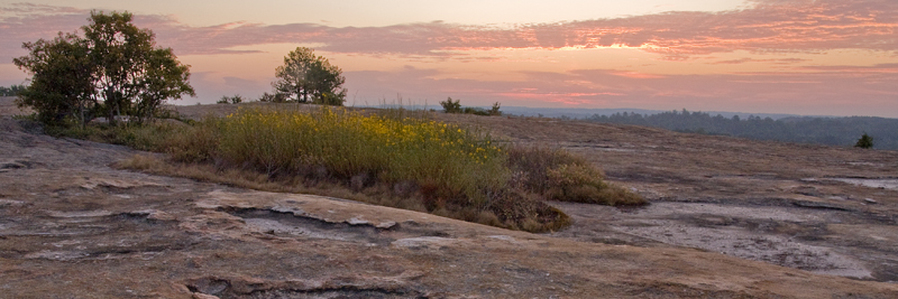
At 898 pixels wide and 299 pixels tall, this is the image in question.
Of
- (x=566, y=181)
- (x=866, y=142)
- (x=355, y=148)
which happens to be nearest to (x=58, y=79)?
(x=355, y=148)

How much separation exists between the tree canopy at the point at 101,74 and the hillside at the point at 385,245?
10.8ft

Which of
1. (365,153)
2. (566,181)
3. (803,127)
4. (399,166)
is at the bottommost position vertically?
(566,181)

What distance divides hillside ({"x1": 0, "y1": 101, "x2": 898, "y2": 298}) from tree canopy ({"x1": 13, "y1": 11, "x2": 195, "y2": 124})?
331 cm

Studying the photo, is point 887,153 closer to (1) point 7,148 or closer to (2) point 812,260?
(2) point 812,260

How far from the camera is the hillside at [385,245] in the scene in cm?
323

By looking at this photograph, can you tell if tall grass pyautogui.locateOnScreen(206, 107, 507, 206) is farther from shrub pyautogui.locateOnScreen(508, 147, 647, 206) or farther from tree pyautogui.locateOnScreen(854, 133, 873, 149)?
tree pyautogui.locateOnScreen(854, 133, 873, 149)

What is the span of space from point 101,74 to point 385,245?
1122cm

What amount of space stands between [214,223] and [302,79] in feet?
104

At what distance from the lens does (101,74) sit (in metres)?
12.3

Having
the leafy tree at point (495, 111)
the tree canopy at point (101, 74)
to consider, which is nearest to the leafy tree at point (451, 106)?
the leafy tree at point (495, 111)

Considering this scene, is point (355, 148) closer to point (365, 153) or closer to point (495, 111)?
point (365, 153)

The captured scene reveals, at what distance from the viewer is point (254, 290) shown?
313cm

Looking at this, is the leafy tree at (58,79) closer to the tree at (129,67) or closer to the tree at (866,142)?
the tree at (129,67)

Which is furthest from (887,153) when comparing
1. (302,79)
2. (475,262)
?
(302,79)
